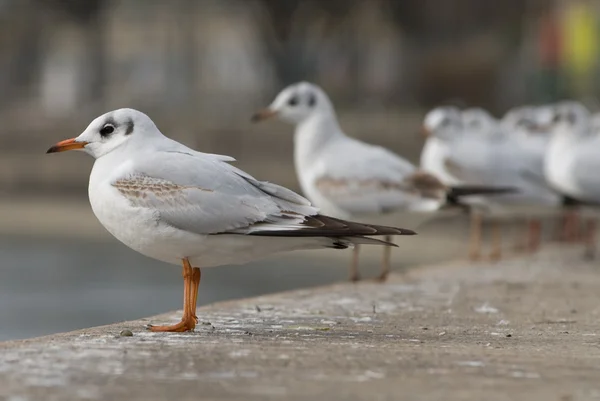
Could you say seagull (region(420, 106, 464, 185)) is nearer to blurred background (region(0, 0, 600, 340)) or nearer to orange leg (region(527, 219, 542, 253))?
orange leg (region(527, 219, 542, 253))

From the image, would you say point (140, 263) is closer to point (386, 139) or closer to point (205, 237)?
point (205, 237)

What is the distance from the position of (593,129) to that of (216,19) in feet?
128

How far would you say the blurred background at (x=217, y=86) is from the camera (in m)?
16.1

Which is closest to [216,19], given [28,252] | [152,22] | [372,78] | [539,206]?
[152,22]

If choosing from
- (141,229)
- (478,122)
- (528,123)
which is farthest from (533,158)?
(141,229)

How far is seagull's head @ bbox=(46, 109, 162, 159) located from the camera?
7148mm

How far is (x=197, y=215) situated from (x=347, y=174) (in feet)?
15.1

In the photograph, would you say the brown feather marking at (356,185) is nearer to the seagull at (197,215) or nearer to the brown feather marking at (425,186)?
the brown feather marking at (425,186)

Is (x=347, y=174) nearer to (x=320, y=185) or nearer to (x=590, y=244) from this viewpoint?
(x=320, y=185)

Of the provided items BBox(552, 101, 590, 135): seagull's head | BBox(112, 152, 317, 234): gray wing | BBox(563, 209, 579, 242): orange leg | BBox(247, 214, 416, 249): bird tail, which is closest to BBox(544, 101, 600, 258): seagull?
BBox(552, 101, 590, 135): seagull's head

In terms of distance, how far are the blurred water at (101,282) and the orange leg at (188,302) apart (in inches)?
162

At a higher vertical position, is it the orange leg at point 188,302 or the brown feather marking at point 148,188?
the brown feather marking at point 148,188

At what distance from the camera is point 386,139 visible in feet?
103

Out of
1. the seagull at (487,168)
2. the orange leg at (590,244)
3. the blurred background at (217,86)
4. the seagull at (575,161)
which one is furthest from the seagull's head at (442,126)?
the blurred background at (217,86)
